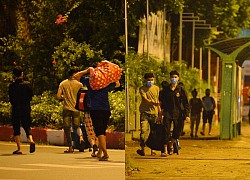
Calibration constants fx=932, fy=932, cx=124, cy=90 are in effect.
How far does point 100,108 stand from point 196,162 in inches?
35.1

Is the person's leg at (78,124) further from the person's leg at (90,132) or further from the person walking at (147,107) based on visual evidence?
the person walking at (147,107)

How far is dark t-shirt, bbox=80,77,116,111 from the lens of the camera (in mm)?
7500

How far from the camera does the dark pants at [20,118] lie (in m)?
7.89

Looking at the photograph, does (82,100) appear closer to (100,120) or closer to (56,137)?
(100,120)

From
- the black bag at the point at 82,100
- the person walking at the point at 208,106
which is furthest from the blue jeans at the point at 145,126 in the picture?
the person walking at the point at 208,106

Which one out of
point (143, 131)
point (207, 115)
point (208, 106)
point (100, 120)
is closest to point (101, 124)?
point (100, 120)

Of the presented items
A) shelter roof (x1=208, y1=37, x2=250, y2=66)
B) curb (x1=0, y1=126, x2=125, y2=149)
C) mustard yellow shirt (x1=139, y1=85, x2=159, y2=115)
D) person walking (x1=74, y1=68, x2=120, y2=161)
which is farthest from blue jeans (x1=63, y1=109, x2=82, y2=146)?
shelter roof (x1=208, y1=37, x2=250, y2=66)

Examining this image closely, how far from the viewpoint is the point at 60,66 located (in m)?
8.67

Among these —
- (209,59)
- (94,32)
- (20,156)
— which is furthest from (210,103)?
(20,156)

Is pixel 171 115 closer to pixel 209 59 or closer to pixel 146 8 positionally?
pixel 146 8

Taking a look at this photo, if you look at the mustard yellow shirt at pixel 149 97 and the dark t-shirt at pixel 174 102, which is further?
the dark t-shirt at pixel 174 102

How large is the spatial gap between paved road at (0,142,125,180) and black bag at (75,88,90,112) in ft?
1.41

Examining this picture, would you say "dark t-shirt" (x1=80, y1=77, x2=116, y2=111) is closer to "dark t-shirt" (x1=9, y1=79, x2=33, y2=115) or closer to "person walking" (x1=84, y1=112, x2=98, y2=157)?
"person walking" (x1=84, y1=112, x2=98, y2=157)

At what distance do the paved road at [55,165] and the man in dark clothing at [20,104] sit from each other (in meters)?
0.12
